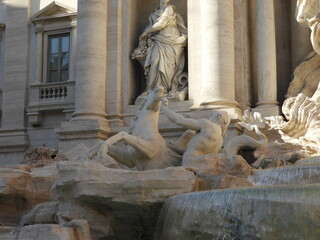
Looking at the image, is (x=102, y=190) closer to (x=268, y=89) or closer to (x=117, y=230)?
(x=117, y=230)

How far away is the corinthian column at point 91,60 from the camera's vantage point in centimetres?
1594

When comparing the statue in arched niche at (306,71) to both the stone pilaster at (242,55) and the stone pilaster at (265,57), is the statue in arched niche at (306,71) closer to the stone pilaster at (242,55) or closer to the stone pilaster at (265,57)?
the stone pilaster at (265,57)

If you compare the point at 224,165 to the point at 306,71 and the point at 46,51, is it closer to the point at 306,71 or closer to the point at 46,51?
the point at 306,71

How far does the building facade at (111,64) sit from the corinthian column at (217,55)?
0.02m

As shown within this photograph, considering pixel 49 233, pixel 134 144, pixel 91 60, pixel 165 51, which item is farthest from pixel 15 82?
pixel 49 233

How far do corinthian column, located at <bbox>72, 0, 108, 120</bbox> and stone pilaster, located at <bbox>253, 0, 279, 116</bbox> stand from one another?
386 cm

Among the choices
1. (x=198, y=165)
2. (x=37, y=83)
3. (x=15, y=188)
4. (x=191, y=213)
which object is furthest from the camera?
(x=37, y=83)

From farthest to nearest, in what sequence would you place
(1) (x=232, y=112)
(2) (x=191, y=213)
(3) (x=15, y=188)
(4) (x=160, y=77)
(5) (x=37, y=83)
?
1. (5) (x=37, y=83)
2. (4) (x=160, y=77)
3. (1) (x=232, y=112)
4. (3) (x=15, y=188)
5. (2) (x=191, y=213)

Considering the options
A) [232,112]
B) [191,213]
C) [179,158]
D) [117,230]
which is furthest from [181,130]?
[191,213]

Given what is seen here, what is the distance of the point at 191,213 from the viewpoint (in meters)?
8.05

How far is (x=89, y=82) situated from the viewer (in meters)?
16.0

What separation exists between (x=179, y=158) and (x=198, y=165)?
4.45ft

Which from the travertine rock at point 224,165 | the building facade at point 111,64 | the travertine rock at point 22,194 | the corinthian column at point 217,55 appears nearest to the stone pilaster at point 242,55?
the building facade at point 111,64

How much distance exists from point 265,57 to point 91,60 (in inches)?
169
